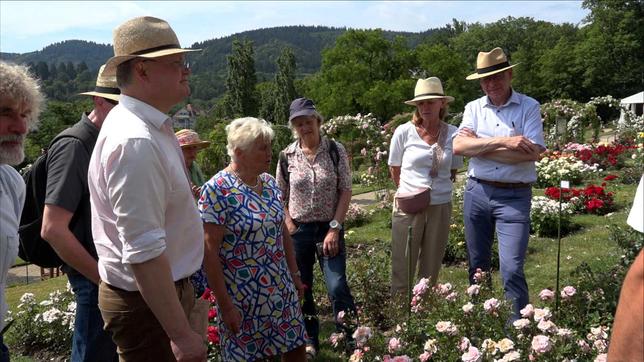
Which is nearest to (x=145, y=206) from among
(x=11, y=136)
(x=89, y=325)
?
(x=11, y=136)

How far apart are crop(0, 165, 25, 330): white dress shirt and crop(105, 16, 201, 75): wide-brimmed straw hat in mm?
587

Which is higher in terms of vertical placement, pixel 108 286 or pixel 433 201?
pixel 108 286

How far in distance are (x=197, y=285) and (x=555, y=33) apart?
232ft

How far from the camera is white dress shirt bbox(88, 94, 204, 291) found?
6.14 ft

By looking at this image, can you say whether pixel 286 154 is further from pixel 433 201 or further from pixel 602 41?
pixel 602 41

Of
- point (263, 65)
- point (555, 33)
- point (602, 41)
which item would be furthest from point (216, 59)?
point (602, 41)

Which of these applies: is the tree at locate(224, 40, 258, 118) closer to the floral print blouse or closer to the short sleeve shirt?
the floral print blouse

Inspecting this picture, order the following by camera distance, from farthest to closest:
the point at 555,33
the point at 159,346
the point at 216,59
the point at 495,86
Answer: the point at 216,59 < the point at 555,33 < the point at 495,86 < the point at 159,346

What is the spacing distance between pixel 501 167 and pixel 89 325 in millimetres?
2657

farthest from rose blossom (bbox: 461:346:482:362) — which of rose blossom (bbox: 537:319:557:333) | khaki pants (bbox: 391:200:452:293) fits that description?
khaki pants (bbox: 391:200:452:293)

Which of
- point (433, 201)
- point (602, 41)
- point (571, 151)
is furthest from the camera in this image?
point (602, 41)

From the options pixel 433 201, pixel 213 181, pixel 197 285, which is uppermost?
pixel 213 181

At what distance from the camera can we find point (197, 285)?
368 centimetres

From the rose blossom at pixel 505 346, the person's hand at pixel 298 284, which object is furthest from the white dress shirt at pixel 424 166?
the rose blossom at pixel 505 346
